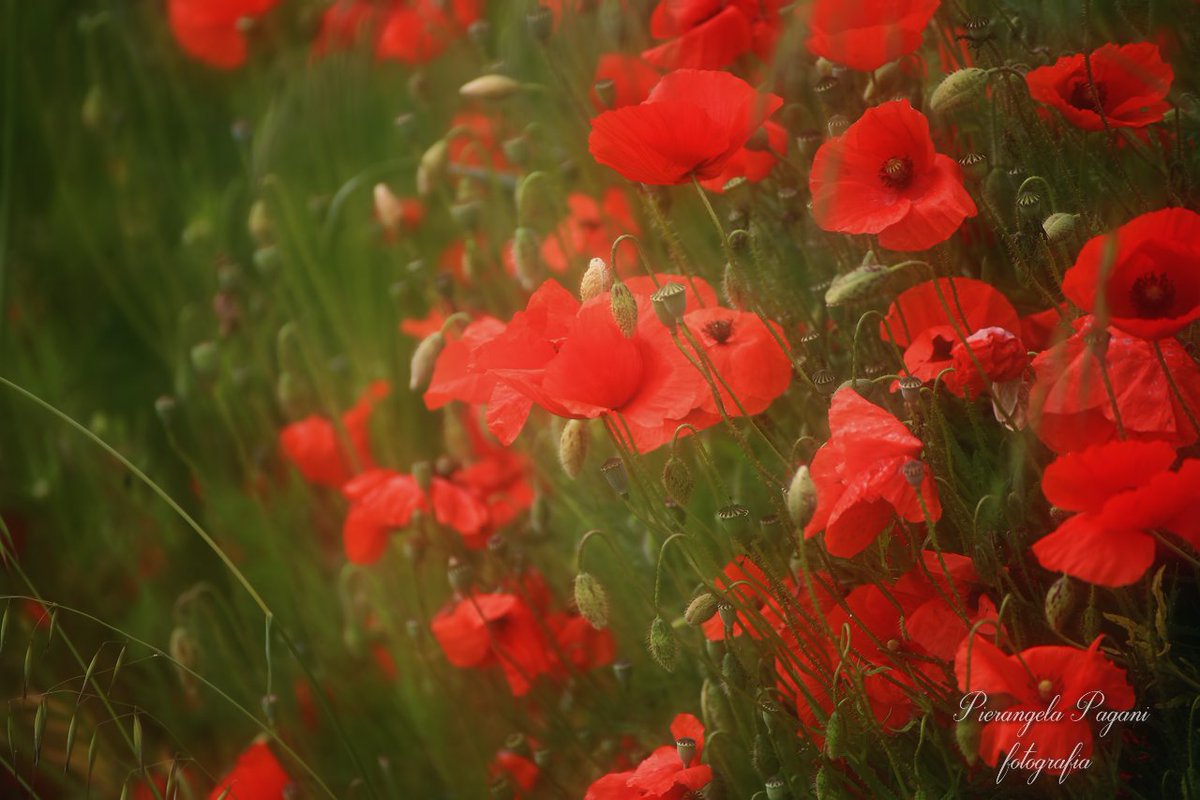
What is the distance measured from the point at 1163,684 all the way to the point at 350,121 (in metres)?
1.86

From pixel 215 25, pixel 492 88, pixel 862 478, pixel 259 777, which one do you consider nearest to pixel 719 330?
pixel 862 478

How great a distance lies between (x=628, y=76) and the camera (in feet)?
5.73

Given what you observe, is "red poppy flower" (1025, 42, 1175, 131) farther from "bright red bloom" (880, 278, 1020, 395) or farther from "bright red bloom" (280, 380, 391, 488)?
"bright red bloom" (280, 380, 391, 488)

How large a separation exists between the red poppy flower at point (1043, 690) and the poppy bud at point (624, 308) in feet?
1.30

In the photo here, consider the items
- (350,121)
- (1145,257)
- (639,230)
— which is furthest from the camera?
(350,121)

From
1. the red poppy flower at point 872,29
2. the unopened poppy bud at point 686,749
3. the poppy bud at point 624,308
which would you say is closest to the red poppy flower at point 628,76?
the red poppy flower at point 872,29

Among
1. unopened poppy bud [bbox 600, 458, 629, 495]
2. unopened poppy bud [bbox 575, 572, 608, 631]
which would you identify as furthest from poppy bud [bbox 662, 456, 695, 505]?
unopened poppy bud [bbox 575, 572, 608, 631]

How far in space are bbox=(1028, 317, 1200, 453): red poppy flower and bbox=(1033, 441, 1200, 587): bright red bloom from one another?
0.07 meters

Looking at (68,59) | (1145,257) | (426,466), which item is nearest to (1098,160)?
(1145,257)

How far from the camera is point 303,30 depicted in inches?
96.5

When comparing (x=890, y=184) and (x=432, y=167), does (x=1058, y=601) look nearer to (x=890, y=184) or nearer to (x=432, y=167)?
(x=890, y=184)

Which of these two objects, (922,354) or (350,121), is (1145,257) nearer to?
(922,354)

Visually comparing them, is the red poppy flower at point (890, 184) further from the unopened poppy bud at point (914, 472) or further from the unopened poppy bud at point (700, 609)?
the unopened poppy bud at point (700, 609)

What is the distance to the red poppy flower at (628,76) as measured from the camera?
1.72 metres
